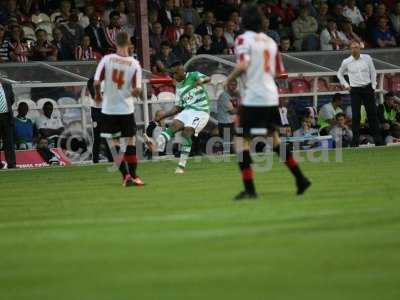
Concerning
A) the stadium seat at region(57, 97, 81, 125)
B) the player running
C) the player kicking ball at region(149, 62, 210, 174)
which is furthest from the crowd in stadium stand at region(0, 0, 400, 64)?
the player running

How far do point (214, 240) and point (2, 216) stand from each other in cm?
425

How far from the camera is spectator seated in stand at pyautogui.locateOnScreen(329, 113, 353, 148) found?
97.9ft

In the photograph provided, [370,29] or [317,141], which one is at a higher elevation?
[370,29]

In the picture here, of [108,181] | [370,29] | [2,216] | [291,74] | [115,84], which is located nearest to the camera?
[2,216]

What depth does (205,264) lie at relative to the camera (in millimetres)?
9523

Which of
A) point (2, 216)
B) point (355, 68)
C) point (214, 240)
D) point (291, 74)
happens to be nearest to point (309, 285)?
point (214, 240)

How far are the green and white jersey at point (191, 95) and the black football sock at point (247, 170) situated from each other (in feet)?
24.6

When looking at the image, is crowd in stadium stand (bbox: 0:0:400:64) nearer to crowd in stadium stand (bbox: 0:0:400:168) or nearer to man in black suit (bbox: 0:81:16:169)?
crowd in stadium stand (bbox: 0:0:400:168)

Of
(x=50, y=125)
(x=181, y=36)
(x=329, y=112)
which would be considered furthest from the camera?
(x=181, y=36)

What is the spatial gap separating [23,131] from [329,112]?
7515mm

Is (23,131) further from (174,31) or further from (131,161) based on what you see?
(131,161)

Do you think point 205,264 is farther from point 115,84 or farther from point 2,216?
point 115,84

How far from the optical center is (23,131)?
1076 inches

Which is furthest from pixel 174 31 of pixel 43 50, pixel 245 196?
pixel 245 196
